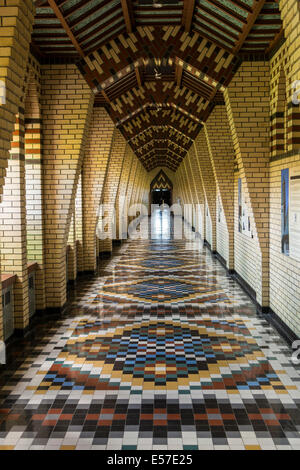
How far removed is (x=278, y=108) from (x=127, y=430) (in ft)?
15.8

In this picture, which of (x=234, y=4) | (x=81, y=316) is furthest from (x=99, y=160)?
(x=234, y=4)

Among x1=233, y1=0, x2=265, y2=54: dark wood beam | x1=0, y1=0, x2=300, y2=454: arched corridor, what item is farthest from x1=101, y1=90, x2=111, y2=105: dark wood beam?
x1=233, y1=0, x2=265, y2=54: dark wood beam

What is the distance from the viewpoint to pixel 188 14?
20.0ft

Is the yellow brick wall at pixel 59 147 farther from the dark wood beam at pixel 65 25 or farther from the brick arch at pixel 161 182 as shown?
the brick arch at pixel 161 182

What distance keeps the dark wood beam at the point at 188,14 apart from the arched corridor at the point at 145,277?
4 centimetres

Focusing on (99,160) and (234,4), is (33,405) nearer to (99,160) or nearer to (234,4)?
(234,4)

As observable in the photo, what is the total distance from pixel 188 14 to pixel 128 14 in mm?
798

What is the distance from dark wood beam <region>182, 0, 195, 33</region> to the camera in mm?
5699

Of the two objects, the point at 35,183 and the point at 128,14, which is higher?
the point at 128,14

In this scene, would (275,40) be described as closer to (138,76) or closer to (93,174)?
(138,76)

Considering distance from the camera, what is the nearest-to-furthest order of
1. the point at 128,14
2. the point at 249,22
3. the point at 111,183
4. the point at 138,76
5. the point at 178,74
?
the point at 249,22 → the point at 128,14 → the point at 178,74 → the point at 138,76 → the point at 111,183

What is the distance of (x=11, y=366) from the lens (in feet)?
16.5

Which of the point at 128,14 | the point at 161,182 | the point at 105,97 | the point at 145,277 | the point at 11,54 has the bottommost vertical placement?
the point at 145,277

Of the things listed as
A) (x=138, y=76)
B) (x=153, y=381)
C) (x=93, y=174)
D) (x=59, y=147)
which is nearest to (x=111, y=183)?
(x=93, y=174)
